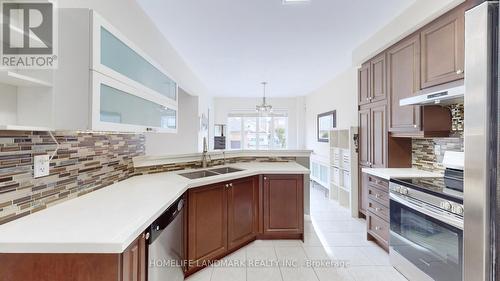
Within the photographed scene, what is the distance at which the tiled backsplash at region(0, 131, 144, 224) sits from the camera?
1.23 meters

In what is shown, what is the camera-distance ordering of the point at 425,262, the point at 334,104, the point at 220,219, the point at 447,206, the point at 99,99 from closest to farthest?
1. the point at 99,99
2. the point at 447,206
3. the point at 425,262
4. the point at 220,219
5. the point at 334,104

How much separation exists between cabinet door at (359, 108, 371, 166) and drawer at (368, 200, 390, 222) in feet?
2.56

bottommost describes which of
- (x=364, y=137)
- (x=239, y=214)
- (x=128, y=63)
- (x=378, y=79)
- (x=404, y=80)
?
(x=239, y=214)

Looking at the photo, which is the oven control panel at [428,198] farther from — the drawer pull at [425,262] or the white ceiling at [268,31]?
the white ceiling at [268,31]

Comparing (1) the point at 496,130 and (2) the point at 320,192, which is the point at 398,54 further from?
(2) the point at 320,192

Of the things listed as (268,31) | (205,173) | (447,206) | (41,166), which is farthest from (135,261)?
(268,31)

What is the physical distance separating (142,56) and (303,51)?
2647 millimetres

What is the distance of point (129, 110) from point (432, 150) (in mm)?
3085

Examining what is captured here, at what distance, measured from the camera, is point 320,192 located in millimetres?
5805

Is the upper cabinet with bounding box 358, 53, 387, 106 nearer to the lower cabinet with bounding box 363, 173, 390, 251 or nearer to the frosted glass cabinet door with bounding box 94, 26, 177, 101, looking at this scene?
the lower cabinet with bounding box 363, 173, 390, 251

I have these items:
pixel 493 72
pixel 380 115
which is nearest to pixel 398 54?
pixel 380 115

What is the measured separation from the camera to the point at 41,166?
1.39m

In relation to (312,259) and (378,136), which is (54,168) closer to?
(312,259)

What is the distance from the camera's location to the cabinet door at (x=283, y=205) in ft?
9.74
